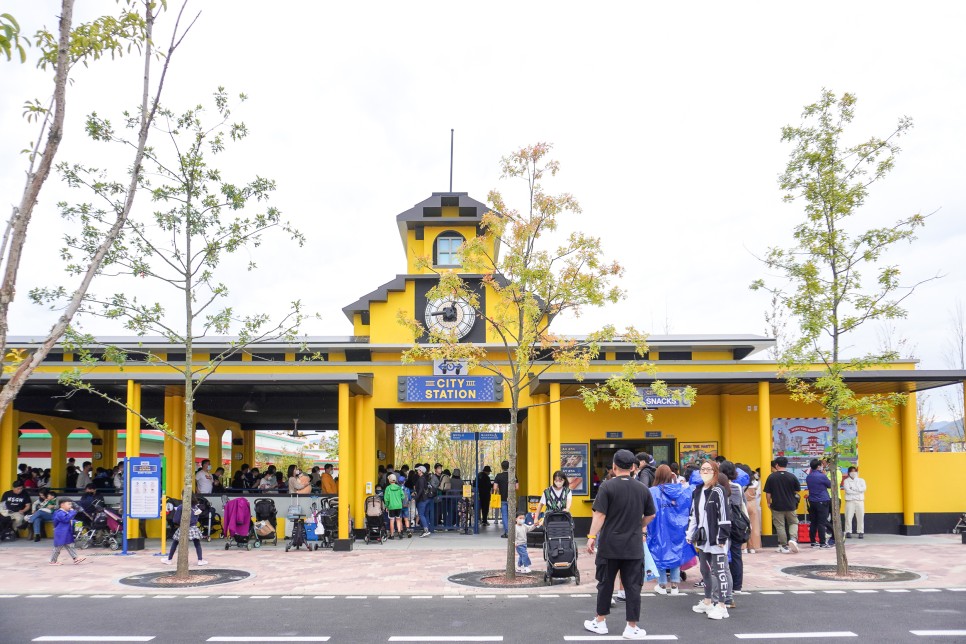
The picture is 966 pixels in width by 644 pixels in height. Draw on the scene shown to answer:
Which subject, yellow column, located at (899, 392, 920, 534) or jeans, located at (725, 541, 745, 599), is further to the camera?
yellow column, located at (899, 392, 920, 534)

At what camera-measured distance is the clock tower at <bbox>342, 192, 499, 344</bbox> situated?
2183cm

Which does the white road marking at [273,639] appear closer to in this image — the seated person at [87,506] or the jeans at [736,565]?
the jeans at [736,565]

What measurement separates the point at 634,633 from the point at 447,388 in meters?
11.9

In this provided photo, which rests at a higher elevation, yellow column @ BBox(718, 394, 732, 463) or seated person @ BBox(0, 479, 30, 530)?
yellow column @ BBox(718, 394, 732, 463)

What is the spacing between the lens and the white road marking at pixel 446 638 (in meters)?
9.29

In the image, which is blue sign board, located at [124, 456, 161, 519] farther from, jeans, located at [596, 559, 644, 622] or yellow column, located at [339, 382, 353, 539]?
jeans, located at [596, 559, 644, 622]

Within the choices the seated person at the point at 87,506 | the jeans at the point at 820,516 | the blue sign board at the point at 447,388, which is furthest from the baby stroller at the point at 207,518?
the jeans at the point at 820,516

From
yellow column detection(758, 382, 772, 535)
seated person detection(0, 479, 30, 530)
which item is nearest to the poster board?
yellow column detection(758, 382, 772, 535)

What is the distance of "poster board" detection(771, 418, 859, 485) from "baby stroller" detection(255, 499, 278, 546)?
35.9 feet

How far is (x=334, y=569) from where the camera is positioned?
596 inches

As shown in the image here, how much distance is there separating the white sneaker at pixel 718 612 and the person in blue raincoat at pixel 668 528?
195 centimetres

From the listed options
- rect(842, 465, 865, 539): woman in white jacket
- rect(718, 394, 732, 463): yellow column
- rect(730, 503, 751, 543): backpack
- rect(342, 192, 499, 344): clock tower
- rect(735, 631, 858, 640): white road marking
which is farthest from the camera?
rect(342, 192, 499, 344): clock tower

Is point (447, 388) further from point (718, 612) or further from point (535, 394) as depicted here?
point (718, 612)

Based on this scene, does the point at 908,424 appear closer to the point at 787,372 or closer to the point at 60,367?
the point at 787,372
